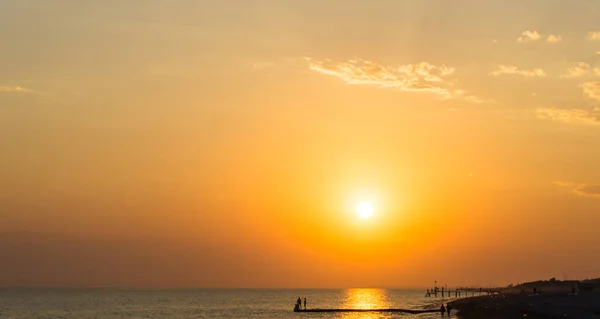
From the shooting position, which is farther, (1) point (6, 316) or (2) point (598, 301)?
(1) point (6, 316)

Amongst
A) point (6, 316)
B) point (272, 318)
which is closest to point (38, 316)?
point (6, 316)

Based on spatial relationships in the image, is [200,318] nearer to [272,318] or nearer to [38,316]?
[272,318]

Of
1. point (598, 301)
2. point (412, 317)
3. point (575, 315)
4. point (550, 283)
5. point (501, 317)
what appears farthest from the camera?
point (550, 283)

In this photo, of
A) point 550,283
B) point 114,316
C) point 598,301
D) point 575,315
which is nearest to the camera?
point 575,315

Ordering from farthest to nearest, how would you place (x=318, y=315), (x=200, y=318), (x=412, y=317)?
(x=200, y=318) → (x=318, y=315) → (x=412, y=317)

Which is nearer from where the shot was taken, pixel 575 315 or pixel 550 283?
pixel 575 315

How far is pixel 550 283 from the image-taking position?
7269 inches

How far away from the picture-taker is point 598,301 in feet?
285

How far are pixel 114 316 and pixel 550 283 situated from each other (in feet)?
389

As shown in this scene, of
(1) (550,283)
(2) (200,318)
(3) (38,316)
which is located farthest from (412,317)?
(1) (550,283)

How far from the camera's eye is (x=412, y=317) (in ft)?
343

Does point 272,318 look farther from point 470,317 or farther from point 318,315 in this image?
point 470,317

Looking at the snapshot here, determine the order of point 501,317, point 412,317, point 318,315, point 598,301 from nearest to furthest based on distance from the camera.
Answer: point 501,317, point 598,301, point 412,317, point 318,315

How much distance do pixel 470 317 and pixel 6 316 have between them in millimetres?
97007
